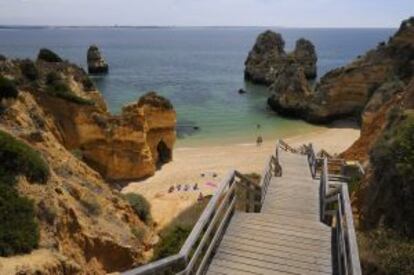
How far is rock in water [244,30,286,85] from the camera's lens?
89.4m

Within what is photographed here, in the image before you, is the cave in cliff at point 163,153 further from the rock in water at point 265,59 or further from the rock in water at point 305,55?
the rock in water at point 305,55

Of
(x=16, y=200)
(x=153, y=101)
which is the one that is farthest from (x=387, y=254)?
(x=153, y=101)

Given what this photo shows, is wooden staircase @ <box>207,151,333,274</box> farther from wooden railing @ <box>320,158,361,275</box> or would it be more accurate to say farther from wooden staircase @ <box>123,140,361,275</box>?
wooden railing @ <box>320,158,361,275</box>

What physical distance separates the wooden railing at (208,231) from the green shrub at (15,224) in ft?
11.9

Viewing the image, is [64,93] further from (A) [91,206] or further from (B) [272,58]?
(B) [272,58]

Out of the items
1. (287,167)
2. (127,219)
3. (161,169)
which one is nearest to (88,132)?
(161,169)

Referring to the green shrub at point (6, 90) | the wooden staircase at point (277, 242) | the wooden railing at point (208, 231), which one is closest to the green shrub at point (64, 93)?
the green shrub at point (6, 90)

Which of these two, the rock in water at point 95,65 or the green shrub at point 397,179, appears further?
the rock in water at point 95,65

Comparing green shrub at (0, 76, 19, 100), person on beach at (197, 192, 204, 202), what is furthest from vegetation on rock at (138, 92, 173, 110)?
green shrub at (0, 76, 19, 100)

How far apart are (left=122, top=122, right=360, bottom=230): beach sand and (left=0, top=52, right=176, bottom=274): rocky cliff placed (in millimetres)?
1594

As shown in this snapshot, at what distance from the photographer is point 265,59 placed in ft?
303

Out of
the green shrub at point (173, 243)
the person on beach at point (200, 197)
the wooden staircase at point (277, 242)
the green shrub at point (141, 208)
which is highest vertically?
the wooden staircase at point (277, 242)

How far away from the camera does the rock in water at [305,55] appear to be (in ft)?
305

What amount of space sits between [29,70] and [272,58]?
6674 cm
